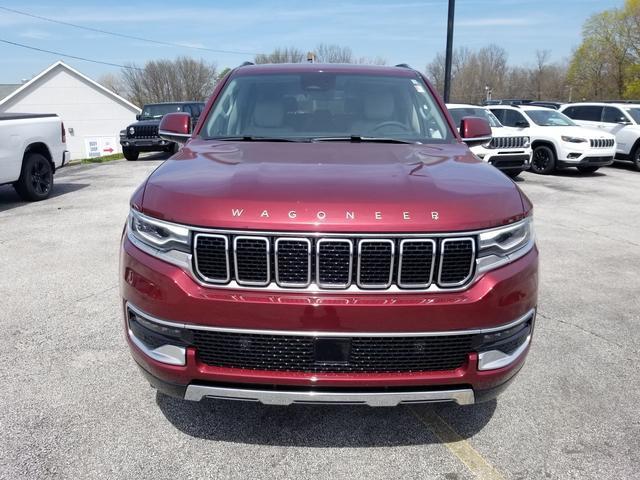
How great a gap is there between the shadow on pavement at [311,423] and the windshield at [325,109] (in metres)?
1.69

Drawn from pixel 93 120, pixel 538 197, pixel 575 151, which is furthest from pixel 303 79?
pixel 93 120

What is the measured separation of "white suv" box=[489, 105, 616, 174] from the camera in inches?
516

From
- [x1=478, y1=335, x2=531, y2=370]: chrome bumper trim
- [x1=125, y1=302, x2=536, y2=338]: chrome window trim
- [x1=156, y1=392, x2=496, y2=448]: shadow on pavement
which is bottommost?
[x1=156, y1=392, x2=496, y2=448]: shadow on pavement

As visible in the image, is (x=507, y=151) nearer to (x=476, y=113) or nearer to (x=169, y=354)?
(x=476, y=113)

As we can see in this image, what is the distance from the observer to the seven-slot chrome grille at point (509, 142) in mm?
12094

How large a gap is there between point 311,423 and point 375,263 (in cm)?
115

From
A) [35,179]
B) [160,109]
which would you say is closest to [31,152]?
[35,179]

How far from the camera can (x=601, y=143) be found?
13203 millimetres

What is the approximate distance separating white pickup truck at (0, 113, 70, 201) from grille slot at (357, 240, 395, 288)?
7.88 metres

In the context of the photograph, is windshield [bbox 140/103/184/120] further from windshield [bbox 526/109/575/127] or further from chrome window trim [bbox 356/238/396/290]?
chrome window trim [bbox 356/238/396/290]

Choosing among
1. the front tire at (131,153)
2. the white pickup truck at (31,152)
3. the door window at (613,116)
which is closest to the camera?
the white pickup truck at (31,152)

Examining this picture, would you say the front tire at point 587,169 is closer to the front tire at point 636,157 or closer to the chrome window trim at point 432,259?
the front tire at point 636,157

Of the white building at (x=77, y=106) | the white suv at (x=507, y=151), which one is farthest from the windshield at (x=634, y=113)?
the white building at (x=77, y=106)

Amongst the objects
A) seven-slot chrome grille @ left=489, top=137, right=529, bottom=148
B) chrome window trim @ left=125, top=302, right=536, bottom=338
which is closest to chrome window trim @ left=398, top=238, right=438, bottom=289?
chrome window trim @ left=125, top=302, right=536, bottom=338
